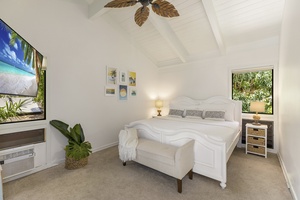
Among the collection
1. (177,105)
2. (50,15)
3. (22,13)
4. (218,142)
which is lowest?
(218,142)

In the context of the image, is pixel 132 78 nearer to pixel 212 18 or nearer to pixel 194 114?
pixel 194 114

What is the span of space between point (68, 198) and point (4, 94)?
1679 millimetres

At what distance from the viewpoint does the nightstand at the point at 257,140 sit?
2875mm

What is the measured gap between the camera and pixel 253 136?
3.00m

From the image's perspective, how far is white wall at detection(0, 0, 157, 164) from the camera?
7.66 feet

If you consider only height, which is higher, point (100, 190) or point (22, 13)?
point (22, 13)

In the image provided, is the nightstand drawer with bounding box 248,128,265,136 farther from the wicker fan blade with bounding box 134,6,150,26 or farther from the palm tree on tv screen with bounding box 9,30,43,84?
the palm tree on tv screen with bounding box 9,30,43,84

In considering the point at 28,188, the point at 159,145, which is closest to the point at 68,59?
the point at 28,188

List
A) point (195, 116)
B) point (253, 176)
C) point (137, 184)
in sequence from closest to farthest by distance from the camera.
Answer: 1. point (137, 184)
2. point (253, 176)
3. point (195, 116)

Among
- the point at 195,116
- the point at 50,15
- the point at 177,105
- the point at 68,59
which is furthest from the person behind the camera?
the point at 177,105

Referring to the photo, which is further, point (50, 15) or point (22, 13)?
point (50, 15)

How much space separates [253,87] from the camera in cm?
364

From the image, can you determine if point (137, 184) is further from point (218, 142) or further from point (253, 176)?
point (253, 176)

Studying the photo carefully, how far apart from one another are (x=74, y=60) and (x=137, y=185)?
2.62m
